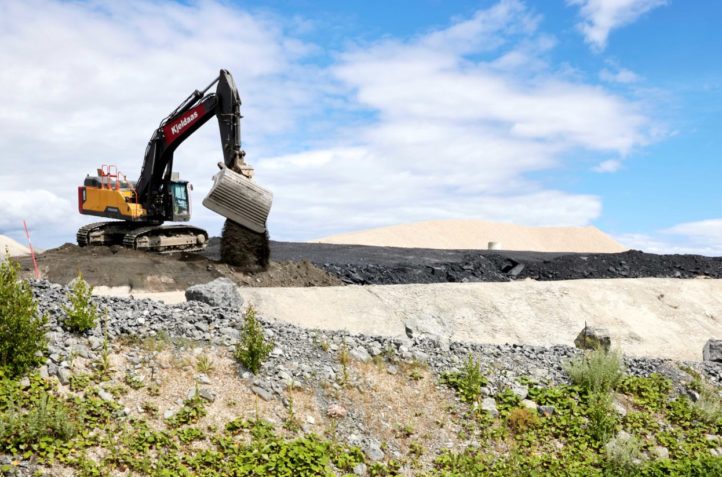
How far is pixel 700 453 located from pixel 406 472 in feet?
13.8

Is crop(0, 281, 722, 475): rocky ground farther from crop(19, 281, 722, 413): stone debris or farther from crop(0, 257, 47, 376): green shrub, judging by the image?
crop(0, 257, 47, 376): green shrub

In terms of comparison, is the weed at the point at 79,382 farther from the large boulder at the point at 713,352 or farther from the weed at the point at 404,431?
the large boulder at the point at 713,352

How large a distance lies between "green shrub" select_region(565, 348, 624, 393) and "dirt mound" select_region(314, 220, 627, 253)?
3206cm

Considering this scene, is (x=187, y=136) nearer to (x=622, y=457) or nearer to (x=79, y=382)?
(x=79, y=382)

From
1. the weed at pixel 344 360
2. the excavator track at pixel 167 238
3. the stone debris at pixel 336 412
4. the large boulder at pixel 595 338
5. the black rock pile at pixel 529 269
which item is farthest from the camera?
the black rock pile at pixel 529 269

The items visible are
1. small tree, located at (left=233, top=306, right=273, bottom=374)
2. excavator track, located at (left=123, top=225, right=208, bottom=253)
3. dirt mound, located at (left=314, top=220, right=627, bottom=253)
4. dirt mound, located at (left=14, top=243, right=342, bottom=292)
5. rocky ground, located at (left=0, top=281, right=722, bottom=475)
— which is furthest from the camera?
dirt mound, located at (left=314, top=220, right=627, bottom=253)

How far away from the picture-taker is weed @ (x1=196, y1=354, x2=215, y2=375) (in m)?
8.58

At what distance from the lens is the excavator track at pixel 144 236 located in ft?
69.3

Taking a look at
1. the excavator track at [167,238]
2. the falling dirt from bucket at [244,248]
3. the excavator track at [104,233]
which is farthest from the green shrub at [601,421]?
the excavator track at [104,233]

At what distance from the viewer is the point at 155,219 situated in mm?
21875

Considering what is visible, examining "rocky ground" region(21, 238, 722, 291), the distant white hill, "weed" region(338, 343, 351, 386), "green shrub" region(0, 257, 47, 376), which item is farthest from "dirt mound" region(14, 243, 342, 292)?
the distant white hill

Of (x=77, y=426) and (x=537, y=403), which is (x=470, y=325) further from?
(x=77, y=426)

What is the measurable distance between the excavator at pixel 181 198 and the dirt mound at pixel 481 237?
67.6ft

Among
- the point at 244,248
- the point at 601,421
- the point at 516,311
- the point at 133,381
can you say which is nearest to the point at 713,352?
the point at 516,311
